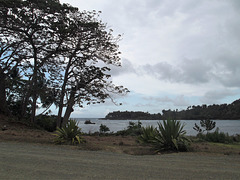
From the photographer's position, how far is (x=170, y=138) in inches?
368

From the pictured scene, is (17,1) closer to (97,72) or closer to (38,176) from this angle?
(97,72)

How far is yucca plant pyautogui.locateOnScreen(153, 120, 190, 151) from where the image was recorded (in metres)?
9.19

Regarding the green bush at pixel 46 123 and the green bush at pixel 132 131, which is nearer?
the green bush at pixel 132 131

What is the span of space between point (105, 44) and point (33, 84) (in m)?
6.63

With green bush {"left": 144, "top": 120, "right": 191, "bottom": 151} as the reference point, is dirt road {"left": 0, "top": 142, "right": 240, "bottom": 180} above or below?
below

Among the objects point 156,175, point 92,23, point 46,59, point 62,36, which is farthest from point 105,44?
point 156,175

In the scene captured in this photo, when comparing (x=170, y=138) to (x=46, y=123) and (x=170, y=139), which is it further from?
(x=46, y=123)

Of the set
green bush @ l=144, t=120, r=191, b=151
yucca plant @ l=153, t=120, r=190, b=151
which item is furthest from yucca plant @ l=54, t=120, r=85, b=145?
yucca plant @ l=153, t=120, r=190, b=151

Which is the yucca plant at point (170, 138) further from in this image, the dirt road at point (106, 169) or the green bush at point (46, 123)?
the green bush at point (46, 123)

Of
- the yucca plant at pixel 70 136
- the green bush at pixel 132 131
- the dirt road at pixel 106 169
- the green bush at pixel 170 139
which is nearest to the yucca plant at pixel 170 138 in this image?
the green bush at pixel 170 139

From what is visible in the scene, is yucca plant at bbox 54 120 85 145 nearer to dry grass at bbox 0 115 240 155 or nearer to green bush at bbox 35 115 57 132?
dry grass at bbox 0 115 240 155

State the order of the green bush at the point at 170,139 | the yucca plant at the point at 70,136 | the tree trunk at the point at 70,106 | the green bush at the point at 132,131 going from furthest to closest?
the green bush at the point at 132,131 < the tree trunk at the point at 70,106 < the yucca plant at the point at 70,136 < the green bush at the point at 170,139

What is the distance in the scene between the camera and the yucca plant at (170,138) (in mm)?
9186

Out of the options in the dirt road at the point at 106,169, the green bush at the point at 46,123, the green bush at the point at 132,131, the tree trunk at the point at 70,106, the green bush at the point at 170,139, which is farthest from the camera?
the green bush at the point at 46,123
